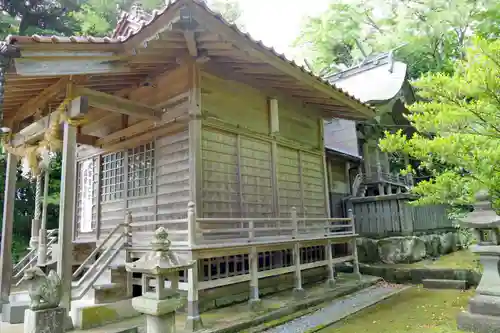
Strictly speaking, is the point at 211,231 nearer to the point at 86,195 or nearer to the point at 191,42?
the point at 191,42

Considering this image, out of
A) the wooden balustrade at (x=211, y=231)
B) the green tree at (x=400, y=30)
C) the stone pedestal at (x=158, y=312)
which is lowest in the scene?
the stone pedestal at (x=158, y=312)

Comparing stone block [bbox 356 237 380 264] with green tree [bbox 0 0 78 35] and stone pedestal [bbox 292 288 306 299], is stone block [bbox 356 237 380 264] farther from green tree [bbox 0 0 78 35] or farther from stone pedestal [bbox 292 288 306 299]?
green tree [bbox 0 0 78 35]

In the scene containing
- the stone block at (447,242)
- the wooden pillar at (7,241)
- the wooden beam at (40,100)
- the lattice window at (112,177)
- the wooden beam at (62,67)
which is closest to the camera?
the wooden beam at (62,67)

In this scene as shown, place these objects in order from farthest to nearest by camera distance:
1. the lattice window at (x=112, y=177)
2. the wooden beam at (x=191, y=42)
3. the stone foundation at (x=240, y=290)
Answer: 1. the lattice window at (x=112, y=177)
2. the stone foundation at (x=240, y=290)
3. the wooden beam at (x=191, y=42)

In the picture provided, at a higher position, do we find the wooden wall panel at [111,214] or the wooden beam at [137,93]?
the wooden beam at [137,93]

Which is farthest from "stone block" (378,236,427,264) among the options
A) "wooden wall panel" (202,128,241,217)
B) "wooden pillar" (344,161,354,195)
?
"wooden wall panel" (202,128,241,217)

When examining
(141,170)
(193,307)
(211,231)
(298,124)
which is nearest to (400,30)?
(298,124)

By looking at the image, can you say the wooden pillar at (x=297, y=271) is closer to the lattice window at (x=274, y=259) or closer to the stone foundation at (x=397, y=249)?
the lattice window at (x=274, y=259)

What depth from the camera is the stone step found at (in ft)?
30.5

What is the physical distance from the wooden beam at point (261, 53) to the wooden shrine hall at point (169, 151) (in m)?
0.03

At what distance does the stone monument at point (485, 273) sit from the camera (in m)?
5.41

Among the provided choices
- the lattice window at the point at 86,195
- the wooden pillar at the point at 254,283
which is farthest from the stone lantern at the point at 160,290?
the lattice window at the point at 86,195

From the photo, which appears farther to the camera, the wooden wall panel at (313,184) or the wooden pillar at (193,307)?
the wooden wall panel at (313,184)

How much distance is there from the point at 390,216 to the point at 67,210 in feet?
34.8
